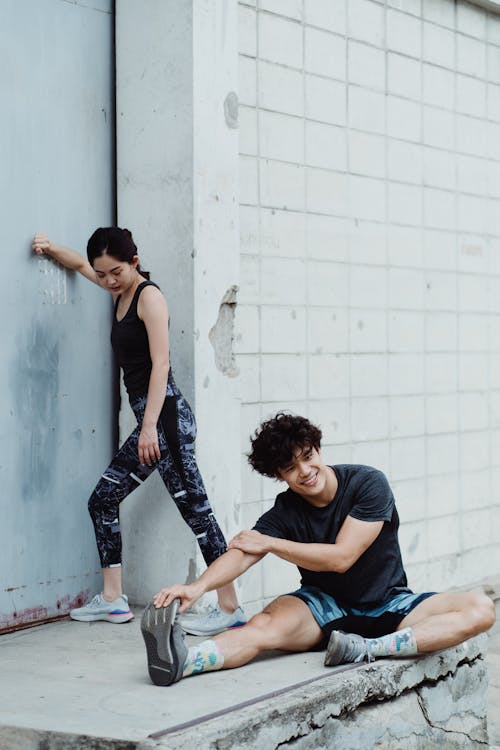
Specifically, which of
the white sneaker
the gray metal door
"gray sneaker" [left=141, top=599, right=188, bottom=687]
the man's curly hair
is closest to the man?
the man's curly hair

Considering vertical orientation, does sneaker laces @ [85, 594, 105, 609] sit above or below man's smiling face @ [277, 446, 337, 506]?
below

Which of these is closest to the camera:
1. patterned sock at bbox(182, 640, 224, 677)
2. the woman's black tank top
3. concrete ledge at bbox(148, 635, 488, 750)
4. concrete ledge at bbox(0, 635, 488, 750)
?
concrete ledge at bbox(0, 635, 488, 750)

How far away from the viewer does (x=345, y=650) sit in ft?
12.7

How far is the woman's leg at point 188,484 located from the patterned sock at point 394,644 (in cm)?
76

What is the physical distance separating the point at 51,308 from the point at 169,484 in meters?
0.85

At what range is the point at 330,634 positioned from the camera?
13.4 feet

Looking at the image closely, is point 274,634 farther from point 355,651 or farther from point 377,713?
point 377,713

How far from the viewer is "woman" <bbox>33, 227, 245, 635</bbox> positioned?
441 cm

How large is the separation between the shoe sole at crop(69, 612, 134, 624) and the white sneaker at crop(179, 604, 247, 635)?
0.69 feet

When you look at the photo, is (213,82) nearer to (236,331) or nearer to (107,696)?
(236,331)

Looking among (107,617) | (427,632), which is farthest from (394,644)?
(107,617)

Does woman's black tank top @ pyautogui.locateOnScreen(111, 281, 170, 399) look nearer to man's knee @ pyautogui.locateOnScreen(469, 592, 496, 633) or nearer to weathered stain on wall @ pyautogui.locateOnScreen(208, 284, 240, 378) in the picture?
weathered stain on wall @ pyautogui.locateOnScreen(208, 284, 240, 378)

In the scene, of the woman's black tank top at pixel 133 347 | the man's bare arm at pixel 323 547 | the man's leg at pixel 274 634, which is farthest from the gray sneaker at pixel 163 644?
the woman's black tank top at pixel 133 347

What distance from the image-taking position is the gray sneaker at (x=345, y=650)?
385cm
